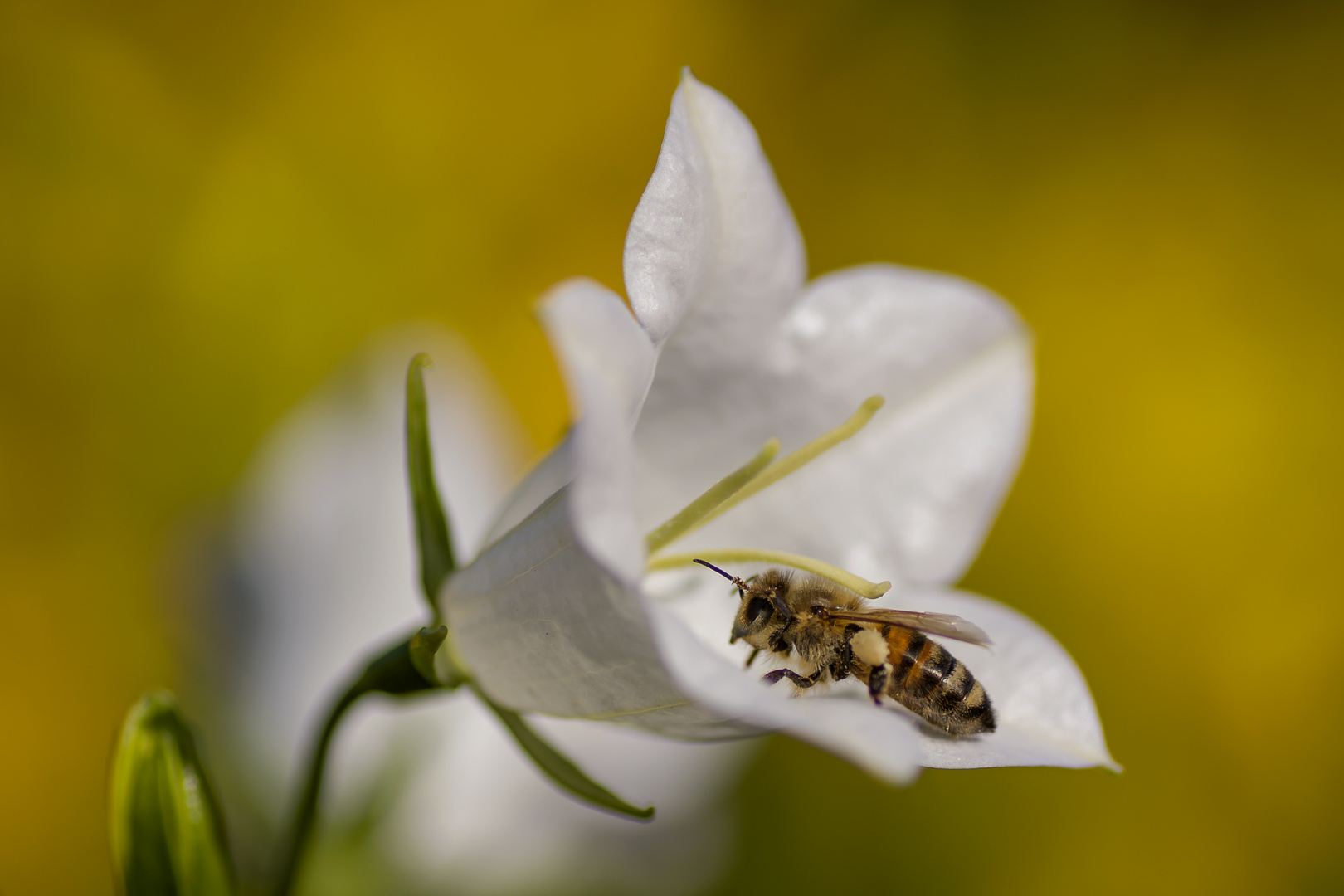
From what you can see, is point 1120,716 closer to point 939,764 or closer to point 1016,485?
point 1016,485

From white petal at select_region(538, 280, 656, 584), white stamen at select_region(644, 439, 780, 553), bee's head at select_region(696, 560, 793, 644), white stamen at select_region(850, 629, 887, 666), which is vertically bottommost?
white stamen at select_region(850, 629, 887, 666)

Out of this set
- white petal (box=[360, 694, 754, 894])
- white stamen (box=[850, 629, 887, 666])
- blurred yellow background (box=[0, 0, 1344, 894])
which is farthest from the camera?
blurred yellow background (box=[0, 0, 1344, 894])

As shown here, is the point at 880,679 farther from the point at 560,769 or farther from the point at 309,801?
the point at 309,801

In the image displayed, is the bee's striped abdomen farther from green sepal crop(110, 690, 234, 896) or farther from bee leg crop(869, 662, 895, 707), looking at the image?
green sepal crop(110, 690, 234, 896)

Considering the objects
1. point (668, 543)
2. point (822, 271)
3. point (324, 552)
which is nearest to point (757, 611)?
point (668, 543)

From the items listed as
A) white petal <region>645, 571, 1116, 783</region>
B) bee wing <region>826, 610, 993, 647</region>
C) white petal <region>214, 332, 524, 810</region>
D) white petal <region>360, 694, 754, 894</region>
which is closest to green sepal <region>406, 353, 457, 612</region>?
white petal <region>645, 571, 1116, 783</region>

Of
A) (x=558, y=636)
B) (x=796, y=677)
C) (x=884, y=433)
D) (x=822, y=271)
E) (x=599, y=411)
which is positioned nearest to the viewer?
(x=599, y=411)

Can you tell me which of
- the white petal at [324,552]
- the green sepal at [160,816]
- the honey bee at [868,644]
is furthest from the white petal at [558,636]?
the white petal at [324,552]

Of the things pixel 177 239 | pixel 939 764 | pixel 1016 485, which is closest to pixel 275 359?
pixel 177 239
